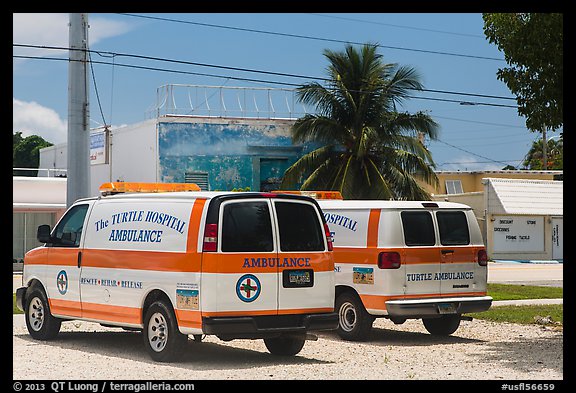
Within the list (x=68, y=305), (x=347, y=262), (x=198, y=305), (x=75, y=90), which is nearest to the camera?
(x=198, y=305)

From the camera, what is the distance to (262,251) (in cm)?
1205

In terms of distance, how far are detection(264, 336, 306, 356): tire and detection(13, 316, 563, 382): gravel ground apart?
172mm

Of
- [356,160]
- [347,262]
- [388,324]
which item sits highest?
[356,160]

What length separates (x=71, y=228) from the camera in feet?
46.8

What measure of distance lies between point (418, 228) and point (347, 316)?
1.78m

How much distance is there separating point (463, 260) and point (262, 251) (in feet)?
14.1

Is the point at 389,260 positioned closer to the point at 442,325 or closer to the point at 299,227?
the point at 442,325

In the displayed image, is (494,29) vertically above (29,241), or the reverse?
(494,29)

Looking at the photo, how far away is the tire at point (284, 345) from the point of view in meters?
12.9

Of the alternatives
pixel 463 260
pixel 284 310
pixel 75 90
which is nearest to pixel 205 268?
pixel 284 310

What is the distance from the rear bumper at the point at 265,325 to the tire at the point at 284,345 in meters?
0.57

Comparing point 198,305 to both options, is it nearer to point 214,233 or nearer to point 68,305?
point 214,233

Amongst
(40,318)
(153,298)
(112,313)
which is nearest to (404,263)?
(153,298)

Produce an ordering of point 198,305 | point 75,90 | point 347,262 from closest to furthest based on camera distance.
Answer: point 198,305 → point 347,262 → point 75,90
